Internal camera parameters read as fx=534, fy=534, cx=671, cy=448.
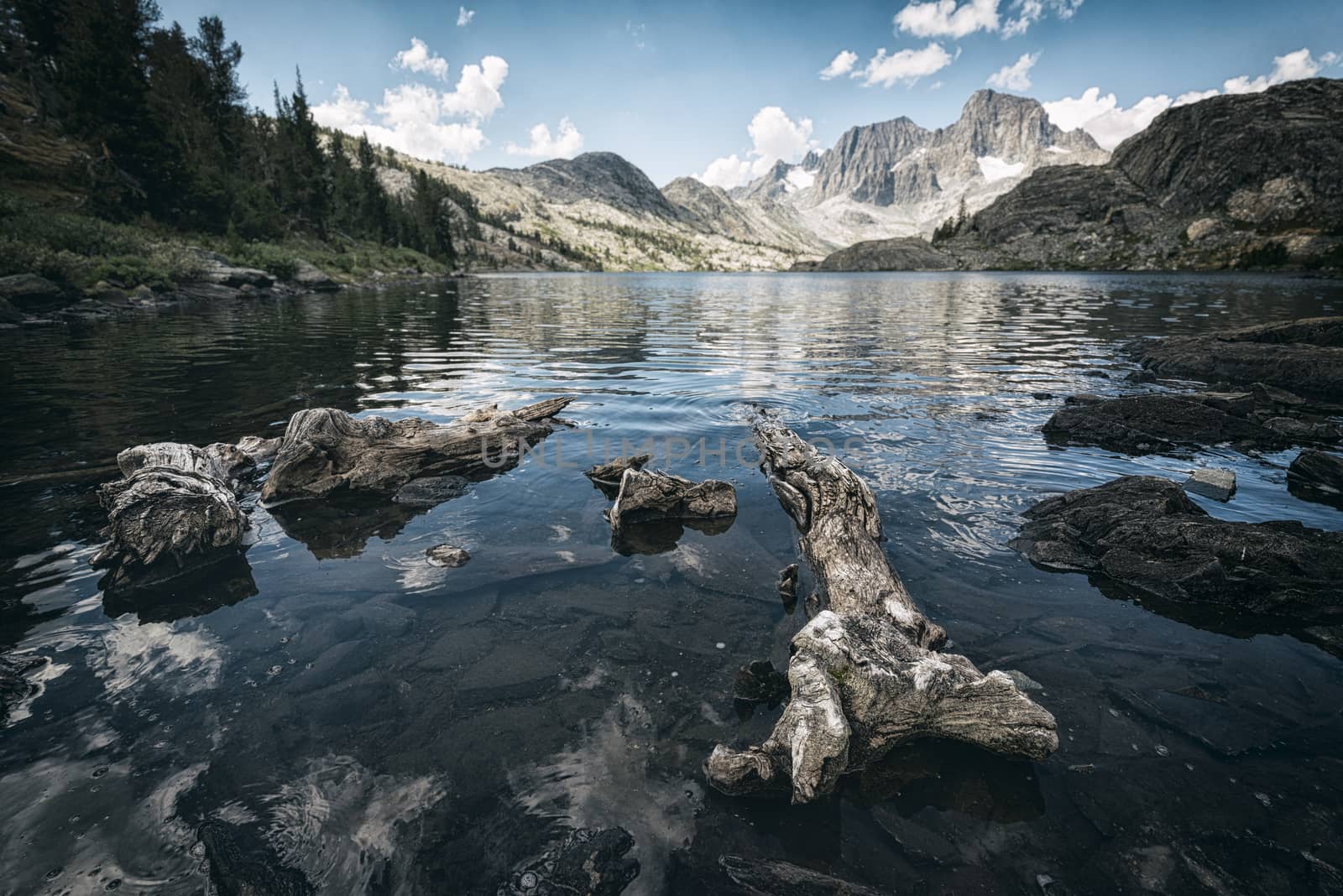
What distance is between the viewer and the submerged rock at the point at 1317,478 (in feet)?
31.3

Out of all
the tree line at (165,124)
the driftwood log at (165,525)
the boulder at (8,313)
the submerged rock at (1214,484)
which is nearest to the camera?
the driftwood log at (165,525)

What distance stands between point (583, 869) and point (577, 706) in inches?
61.4

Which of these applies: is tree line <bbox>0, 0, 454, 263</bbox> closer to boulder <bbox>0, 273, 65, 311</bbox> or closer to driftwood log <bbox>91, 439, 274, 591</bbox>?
boulder <bbox>0, 273, 65, 311</bbox>

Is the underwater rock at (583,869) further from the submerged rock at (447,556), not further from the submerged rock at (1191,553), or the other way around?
the submerged rock at (1191,553)

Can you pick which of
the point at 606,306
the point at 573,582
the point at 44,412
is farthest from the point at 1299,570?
the point at 606,306

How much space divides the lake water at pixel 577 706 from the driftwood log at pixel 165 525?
0.43 meters

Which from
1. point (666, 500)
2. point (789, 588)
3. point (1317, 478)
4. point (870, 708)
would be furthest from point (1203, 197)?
point (870, 708)

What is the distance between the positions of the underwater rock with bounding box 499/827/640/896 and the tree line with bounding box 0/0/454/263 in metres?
74.5

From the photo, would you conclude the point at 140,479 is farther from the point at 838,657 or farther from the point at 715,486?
the point at 838,657

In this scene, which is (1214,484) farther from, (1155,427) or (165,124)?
(165,124)

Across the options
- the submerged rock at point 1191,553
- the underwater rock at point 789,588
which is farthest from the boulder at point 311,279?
the submerged rock at point 1191,553

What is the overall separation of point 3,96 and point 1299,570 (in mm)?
112901

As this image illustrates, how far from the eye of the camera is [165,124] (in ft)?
190

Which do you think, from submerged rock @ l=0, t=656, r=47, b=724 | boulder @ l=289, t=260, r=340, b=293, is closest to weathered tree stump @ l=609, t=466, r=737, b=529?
submerged rock @ l=0, t=656, r=47, b=724
